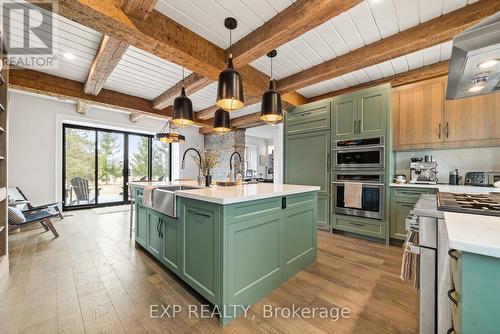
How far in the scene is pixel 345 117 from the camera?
132 inches

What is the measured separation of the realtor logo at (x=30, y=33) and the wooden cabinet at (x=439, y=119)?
415 centimetres

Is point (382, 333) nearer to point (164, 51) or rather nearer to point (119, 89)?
point (164, 51)

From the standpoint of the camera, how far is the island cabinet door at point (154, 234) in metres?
2.22

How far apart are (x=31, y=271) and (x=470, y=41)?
398 centimetres

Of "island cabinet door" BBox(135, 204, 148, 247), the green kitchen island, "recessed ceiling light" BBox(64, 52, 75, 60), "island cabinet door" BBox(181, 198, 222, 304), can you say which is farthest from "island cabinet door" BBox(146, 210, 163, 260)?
"recessed ceiling light" BBox(64, 52, 75, 60)

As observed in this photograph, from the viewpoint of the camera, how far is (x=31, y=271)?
217 cm

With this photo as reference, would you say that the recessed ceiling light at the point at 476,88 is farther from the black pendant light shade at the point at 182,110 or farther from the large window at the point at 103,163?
the large window at the point at 103,163

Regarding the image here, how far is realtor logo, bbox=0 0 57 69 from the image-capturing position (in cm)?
192

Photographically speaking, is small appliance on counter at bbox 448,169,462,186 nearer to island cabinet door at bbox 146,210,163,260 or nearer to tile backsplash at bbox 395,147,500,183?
tile backsplash at bbox 395,147,500,183

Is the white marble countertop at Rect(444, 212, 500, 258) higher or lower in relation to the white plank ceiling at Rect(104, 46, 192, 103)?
lower

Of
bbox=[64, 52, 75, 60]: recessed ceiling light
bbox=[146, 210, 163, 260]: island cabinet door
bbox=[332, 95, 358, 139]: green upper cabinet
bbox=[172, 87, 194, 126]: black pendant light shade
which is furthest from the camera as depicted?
bbox=[332, 95, 358, 139]: green upper cabinet

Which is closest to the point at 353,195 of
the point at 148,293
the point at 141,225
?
the point at 148,293

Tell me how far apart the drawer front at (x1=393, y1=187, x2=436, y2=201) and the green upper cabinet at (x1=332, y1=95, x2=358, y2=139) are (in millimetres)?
1053

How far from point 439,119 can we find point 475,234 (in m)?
2.97
